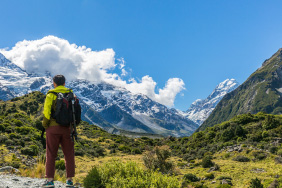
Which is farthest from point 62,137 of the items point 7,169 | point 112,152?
point 112,152

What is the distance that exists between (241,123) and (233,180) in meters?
30.6

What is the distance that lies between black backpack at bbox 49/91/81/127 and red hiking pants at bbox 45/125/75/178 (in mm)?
305

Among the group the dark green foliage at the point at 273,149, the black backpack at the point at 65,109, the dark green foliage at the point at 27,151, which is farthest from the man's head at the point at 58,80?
the dark green foliage at the point at 273,149

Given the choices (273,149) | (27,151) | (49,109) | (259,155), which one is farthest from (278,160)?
(27,151)

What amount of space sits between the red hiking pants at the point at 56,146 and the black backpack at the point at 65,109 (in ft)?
1.00

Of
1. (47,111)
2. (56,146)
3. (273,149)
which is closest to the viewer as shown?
(47,111)

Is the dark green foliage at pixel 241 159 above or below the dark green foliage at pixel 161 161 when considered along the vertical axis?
below

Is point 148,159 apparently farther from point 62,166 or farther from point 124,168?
point 124,168

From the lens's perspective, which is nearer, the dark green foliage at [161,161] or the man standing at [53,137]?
the man standing at [53,137]

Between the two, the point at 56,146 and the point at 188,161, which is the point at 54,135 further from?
the point at 188,161

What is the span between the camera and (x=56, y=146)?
6.89 meters

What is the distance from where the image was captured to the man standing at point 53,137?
6.65m

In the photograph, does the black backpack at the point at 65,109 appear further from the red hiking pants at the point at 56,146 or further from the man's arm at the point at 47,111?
the red hiking pants at the point at 56,146

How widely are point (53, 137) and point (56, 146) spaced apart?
360 mm
